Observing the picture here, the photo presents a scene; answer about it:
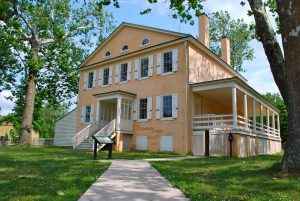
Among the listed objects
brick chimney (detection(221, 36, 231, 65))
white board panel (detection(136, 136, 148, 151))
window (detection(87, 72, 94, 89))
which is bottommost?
white board panel (detection(136, 136, 148, 151))

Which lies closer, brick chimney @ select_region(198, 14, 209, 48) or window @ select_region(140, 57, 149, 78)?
window @ select_region(140, 57, 149, 78)

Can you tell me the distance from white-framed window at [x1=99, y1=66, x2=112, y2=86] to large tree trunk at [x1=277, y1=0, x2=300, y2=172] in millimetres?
17473

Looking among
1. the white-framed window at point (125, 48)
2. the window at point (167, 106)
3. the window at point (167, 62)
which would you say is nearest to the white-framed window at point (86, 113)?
the white-framed window at point (125, 48)

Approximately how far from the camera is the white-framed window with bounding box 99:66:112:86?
936 inches

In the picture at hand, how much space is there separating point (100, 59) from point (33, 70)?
5.36 m

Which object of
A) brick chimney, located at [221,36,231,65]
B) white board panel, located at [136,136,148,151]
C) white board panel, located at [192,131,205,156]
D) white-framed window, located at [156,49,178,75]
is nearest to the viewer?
white board panel, located at [192,131,205,156]

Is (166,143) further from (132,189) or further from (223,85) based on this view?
(132,189)

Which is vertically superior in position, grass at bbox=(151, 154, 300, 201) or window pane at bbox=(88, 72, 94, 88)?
window pane at bbox=(88, 72, 94, 88)

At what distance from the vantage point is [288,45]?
728 centimetres

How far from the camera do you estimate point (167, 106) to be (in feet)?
63.6

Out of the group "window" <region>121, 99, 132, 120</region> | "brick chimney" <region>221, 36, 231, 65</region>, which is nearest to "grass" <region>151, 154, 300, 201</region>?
"window" <region>121, 99, 132, 120</region>

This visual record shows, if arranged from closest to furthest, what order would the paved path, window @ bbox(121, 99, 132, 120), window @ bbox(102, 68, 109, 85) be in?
the paved path, window @ bbox(121, 99, 132, 120), window @ bbox(102, 68, 109, 85)

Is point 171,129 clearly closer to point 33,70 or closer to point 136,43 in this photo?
point 136,43

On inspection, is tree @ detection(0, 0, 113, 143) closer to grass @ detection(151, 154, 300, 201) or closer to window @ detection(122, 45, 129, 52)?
window @ detection(122, 45, 129, 52)
